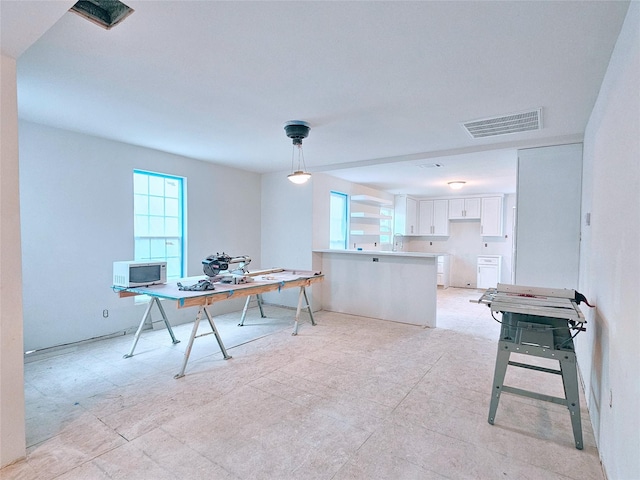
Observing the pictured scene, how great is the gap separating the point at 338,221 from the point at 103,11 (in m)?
5.07

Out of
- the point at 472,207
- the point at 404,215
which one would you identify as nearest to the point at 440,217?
the point at 472,207

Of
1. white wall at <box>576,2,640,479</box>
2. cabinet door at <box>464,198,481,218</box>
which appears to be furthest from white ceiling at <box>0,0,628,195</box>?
cabinet door at <box>464,198,481,218</box>

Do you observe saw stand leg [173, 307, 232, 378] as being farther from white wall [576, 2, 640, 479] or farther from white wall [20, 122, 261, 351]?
white wall [576, 2, 640, 479]

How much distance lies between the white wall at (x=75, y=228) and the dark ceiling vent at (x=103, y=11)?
2396mm

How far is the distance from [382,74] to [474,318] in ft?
14.0

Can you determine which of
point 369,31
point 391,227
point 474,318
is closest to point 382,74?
point 369,31

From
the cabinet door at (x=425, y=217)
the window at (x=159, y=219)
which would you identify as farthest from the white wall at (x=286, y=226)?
the cabinet door at (x=425, y=217)

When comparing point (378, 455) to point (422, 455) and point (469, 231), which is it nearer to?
point (422, 455)

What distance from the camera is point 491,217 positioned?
7523mm

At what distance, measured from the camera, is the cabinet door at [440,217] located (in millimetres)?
8211

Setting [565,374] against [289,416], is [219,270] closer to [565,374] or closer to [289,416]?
[289,416]

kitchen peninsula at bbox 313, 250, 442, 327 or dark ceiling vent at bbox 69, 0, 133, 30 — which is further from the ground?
dark ceiling vent at bbox 69, 0, 133, 30

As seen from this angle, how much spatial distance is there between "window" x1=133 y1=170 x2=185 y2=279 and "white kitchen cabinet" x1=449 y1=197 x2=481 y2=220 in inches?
248

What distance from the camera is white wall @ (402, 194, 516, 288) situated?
7.55 metres
